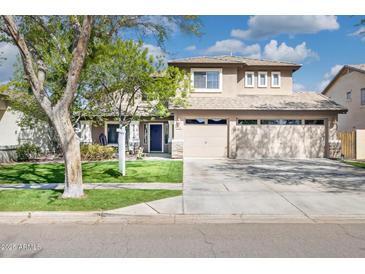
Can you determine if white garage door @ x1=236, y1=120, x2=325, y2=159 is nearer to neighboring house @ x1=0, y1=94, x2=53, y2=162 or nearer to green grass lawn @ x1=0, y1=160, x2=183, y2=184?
green grass lawn @ x1=0, y1=160, x2=183, y2=184

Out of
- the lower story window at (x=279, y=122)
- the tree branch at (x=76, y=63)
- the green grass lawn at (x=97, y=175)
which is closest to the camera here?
the tree branch at (x=76, y=63)

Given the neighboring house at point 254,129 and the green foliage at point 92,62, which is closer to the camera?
the green foliage at point 92,62

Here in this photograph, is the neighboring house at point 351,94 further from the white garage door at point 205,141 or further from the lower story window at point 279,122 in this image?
the white garage door at point 205,141

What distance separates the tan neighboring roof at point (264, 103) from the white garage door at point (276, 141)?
119 cm

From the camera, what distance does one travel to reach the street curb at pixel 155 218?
637 centimetres

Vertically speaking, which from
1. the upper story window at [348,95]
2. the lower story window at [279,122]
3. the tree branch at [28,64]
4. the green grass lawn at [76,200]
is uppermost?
the upper story window at [348,95]

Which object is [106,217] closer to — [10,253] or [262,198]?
[10,253]

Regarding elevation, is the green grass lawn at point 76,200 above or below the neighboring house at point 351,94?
below

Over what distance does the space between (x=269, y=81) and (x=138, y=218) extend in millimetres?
18130

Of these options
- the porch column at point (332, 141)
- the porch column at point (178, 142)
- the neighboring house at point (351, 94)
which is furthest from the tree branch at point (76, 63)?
the neighboring house at point (351, 94)

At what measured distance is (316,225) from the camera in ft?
20.2

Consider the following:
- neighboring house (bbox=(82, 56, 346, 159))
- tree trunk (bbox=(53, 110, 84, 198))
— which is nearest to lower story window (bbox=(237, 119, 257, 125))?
neighboring house (bbox=(82, 56, 346, 159))

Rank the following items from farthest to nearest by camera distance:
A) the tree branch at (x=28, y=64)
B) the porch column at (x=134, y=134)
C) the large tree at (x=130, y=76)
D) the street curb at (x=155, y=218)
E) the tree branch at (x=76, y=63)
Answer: the porch column at (x=134, y=134) < the large tree at (x=130, y=76) < the tree branch at (x=76, y=63) < the tree branch at (x=28, y=64) < the street curb at (x=155, y=218)

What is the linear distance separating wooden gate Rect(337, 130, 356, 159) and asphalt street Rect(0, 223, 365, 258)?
14.1 m
